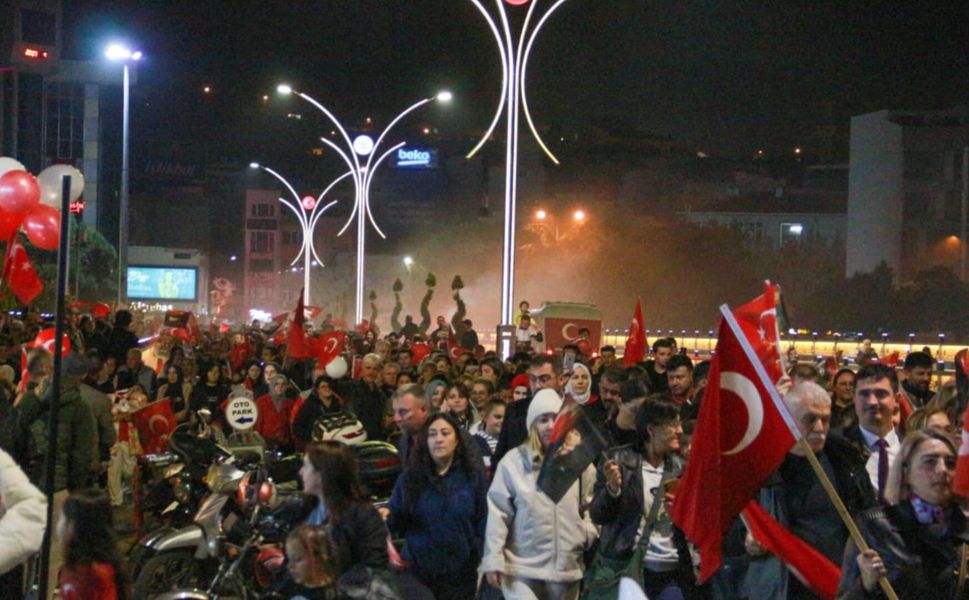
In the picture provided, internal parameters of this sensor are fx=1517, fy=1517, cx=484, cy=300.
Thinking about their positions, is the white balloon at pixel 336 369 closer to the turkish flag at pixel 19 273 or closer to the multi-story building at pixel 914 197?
the turkish flag at pixel 19 273

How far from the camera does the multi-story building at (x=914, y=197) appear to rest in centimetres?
7131

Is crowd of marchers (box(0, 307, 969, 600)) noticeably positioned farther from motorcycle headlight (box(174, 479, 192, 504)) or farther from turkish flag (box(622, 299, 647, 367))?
turkish flag (box(622, 299, 647, 367))

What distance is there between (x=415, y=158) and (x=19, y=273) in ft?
287

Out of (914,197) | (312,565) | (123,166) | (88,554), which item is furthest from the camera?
(914,197)

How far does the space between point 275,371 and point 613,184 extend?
A: 257 feet

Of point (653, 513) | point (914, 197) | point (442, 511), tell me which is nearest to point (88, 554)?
point (442, 511)

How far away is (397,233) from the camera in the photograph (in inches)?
3954

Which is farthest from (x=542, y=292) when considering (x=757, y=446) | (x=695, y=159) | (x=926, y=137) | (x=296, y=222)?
(x=757, y=446)

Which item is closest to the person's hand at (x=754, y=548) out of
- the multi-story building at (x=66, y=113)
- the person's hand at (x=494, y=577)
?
the person's hand at (x=494, y=577)

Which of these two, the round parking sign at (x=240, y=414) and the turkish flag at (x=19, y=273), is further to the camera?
the turkish flag at (x=19, y=273)

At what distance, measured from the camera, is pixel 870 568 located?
538 cm

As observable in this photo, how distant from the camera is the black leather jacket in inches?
213

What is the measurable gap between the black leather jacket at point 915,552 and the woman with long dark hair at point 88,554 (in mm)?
3012

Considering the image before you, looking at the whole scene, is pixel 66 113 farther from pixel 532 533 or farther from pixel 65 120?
pixel 532 533
